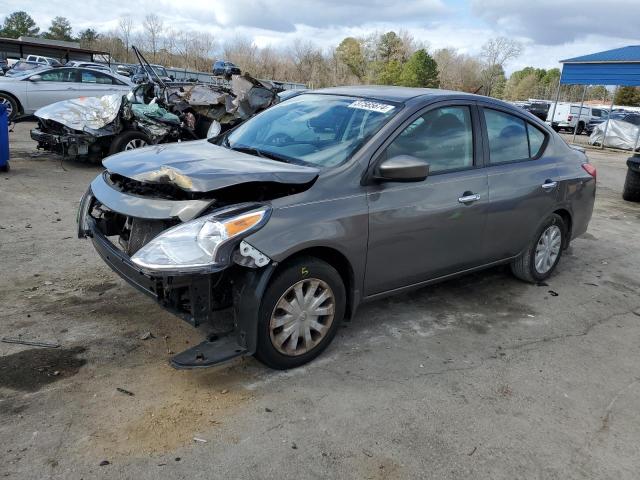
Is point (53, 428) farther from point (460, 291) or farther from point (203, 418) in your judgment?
point (460, 291)

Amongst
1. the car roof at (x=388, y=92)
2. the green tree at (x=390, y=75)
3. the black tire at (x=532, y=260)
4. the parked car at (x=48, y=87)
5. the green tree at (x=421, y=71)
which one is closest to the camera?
the car roof at (x=388, y=92)

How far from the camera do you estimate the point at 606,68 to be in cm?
2230

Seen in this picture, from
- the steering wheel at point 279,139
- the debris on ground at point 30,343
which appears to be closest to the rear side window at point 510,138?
the steering wheel at point 279,139

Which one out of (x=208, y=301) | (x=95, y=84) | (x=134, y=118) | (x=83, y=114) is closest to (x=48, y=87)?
(x=95, y=84)

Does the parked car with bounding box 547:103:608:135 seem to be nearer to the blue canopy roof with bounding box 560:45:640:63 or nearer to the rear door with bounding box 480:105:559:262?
the blue canopy roof with bounding box 560:45:640:63

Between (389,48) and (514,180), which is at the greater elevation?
(389,48)

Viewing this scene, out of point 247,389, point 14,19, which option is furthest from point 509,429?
point 14,19

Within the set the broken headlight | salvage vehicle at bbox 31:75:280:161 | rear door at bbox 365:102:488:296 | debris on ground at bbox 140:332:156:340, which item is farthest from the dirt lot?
salvage vehicle at bbox 31:75:280:161

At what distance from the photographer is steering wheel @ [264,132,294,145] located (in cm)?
406

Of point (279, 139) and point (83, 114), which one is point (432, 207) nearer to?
point (279, 139)

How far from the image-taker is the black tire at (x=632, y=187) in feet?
33.9

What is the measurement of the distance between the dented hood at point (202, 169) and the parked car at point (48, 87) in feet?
40.3

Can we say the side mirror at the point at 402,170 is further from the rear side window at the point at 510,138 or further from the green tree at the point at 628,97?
the green tree at the point at 628,97

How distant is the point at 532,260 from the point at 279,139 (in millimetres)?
2747
